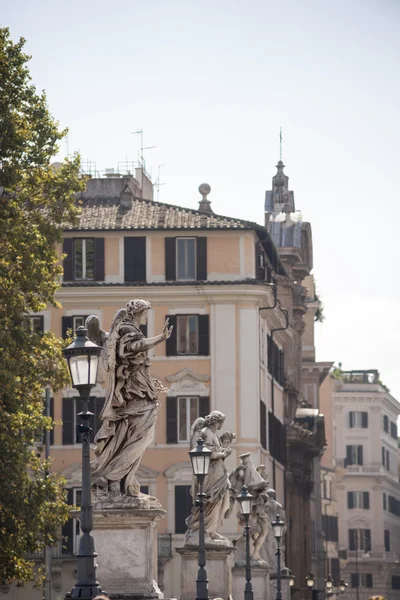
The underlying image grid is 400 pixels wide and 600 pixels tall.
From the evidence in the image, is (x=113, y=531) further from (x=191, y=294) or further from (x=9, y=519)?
(x=191, y=294)

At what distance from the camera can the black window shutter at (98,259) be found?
67438 mm

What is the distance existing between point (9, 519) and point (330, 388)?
8633cm

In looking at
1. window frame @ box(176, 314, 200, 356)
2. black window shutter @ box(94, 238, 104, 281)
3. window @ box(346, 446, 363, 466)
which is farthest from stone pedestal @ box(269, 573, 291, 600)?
window @ box(346, 446, 363, 466)

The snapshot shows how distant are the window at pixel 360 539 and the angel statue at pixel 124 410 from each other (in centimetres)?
12147

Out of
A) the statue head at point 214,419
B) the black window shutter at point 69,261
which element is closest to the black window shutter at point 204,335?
the black window shutter at point 69,261

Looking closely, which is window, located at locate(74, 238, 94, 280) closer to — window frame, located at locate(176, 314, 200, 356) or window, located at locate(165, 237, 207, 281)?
window, located at locate(165, 237, 207, 281)

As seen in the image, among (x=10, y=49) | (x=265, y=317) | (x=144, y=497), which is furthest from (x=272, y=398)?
(x=144, y=497)

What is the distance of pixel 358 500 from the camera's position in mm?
143625

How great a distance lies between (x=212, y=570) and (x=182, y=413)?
35.6m

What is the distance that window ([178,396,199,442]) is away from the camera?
216 feet

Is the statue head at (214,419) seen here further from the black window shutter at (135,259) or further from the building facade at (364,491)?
the building facade at (364,491)

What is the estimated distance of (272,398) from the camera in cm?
7325

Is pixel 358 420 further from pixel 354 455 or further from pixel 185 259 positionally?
pixel 185 259

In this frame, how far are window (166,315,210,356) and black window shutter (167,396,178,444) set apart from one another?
2.04 meters
